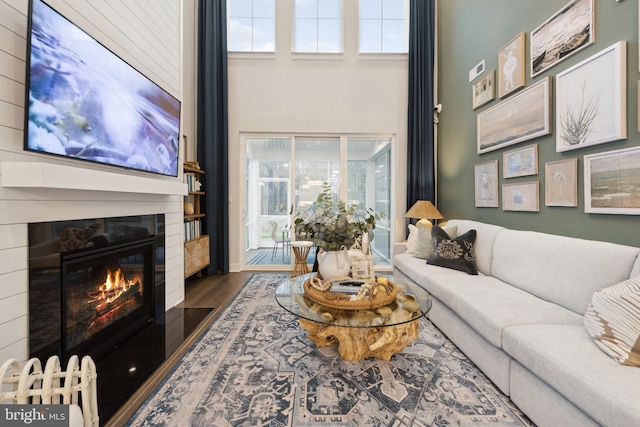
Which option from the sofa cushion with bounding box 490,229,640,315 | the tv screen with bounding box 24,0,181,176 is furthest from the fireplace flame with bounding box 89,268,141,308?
the sofa cushion with bounding box 490,229,640,315

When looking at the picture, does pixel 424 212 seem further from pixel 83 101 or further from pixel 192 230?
pixel 83 101

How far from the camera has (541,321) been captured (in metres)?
1.50

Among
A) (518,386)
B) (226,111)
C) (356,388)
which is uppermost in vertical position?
(226,111)

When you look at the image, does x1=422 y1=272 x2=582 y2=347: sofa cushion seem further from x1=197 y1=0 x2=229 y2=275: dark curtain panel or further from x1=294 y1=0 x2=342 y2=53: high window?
x1=294 y1=0 x2=342 y2=53: high window

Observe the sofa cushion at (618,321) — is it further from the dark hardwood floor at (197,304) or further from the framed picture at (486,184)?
the dark hardwood floor at (197,304)

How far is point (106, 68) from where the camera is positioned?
70.1 inches

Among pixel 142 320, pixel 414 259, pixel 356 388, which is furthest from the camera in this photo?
pixel 414 259

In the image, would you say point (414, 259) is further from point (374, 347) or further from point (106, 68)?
point (106, 68)

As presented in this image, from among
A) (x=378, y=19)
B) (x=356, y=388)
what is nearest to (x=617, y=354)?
(x=356, y=388)

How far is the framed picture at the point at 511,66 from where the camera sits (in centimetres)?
248

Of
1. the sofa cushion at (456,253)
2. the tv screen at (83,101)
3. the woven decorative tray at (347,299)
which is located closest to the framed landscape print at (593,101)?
the sofa cushion at (456,253)

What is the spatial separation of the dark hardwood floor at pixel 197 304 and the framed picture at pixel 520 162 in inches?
127

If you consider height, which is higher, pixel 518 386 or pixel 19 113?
pixel 19 113

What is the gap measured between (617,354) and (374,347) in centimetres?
111
